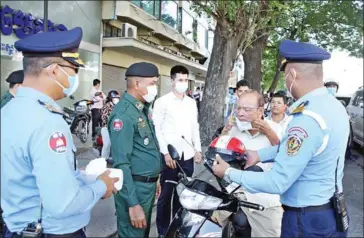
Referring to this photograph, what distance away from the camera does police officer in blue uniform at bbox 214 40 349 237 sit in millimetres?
2061

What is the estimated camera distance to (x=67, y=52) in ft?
6.18

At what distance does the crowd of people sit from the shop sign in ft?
25.1

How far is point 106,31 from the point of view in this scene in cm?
1562

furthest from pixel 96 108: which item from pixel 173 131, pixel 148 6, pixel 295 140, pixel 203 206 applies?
pixel 148 6

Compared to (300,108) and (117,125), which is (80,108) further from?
(300,108)

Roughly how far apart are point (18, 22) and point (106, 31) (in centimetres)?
580

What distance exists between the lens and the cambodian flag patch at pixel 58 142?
168 cm

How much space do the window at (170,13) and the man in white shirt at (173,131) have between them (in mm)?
17305

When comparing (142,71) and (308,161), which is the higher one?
(142,71)

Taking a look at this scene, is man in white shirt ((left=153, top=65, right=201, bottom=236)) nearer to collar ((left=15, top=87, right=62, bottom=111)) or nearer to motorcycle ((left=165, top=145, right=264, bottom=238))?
motorcycle ((left=165, top=145, right=264, bottom=238))

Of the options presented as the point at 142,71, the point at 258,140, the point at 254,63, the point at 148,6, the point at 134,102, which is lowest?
the point at 258,140

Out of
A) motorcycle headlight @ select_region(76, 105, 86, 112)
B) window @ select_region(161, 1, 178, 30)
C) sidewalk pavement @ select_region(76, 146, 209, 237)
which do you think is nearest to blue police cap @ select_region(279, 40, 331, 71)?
sidewalk pavement @ select_region(76, 146, 209, 237)

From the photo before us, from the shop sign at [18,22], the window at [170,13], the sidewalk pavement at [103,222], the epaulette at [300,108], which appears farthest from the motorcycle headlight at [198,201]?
the window at [170,13]

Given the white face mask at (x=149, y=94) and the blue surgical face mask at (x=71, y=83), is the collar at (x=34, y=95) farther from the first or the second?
the white face mask at (x=149, y=94)
